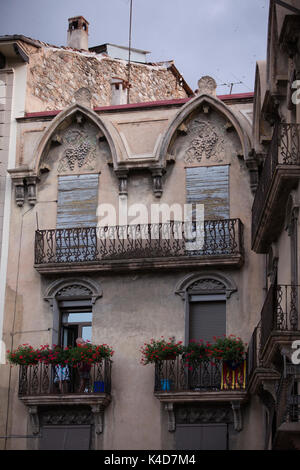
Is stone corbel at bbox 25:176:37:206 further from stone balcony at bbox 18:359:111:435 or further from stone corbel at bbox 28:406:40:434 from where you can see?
stone corbel at bbox 28:406:40:434

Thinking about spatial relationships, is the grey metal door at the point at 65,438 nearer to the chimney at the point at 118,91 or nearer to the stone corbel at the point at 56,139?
the stone corbel at the point at 56,139

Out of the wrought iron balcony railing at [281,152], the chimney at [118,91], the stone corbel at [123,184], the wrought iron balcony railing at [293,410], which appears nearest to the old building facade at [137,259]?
the stone corbel at [123,184]

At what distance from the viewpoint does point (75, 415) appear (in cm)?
2730

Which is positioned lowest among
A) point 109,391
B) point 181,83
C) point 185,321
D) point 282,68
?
point 109,391

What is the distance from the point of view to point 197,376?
26859mm

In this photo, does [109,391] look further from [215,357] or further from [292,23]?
[292,23]

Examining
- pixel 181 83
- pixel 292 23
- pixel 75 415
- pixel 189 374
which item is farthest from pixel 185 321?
pixel 181 83

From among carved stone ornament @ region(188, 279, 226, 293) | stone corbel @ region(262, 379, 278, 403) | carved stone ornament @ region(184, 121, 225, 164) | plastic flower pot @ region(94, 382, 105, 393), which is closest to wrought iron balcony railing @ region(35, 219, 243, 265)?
carved stone ornament @ region(188, 279, 226, 293)

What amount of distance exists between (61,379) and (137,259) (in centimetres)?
339

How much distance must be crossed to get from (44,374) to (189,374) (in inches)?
140

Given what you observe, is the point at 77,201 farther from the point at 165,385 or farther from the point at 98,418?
the point at 98,418

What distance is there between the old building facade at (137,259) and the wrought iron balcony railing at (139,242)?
0.04 metres

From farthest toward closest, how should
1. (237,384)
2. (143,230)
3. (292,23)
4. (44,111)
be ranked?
1. (44,111)
2. (143,230)
3. (237,384)
4. (292,23)

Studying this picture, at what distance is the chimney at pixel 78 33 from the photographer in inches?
1470
